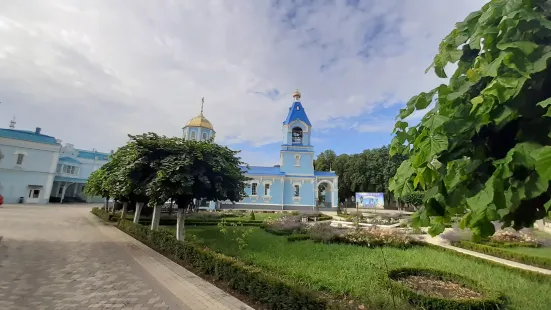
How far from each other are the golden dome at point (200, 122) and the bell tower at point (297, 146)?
35.5 feet

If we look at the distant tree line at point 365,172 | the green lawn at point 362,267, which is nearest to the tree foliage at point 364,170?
the distant tree line at point 365,172

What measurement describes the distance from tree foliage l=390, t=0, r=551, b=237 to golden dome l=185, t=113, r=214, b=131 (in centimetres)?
3928

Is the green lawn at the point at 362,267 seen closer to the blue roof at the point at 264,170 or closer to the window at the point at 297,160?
the blue roof at the point at 264,170

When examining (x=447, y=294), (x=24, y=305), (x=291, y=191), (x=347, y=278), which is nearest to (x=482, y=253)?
(x=447, y=294)

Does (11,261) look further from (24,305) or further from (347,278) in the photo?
(347,278)

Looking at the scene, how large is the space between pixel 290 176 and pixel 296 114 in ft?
28.1

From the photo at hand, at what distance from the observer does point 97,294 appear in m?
6.43

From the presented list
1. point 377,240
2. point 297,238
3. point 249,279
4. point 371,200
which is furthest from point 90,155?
point 249,279

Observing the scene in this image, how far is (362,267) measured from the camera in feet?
29.3

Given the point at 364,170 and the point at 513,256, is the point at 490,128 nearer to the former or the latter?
the point at 513,256

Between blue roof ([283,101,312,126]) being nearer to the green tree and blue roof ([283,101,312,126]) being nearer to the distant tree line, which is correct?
the distant tree line

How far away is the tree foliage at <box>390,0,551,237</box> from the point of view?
1559mm

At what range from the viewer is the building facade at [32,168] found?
33469 mm

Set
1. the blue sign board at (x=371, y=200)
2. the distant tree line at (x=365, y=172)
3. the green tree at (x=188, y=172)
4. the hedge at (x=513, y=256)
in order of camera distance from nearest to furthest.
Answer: the hedge at (x=513, y=256) < the green tree at (x=188, y=172) < the blue sign board at (x=371, y=200) < the distant tree line at (x=365, y=172)
